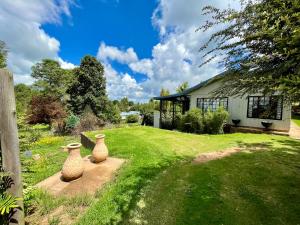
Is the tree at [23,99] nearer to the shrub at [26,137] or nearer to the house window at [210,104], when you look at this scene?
the shrub at [26,137]

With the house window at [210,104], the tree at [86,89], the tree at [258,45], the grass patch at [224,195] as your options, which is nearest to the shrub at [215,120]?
→ the house window at [210,104]

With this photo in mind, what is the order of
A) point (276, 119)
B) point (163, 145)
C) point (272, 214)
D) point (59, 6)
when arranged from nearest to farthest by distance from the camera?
point (272, 214)
point (163, 145)
point (59, 6)
point (276, 119)

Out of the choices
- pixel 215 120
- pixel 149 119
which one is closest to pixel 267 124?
pixel 215 120

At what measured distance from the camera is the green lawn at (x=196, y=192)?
309 centimetres

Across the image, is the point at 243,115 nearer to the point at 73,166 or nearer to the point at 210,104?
the point at 210,104

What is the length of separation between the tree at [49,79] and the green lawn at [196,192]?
75.7 feet

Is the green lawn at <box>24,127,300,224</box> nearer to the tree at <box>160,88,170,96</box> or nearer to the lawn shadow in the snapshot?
the lawn shadow

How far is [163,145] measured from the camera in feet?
25.8

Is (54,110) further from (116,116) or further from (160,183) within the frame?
(160,183)

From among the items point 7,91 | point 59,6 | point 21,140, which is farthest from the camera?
point 59,6

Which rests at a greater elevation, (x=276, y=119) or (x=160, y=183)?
(x=276, y=119)

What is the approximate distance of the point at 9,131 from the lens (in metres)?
2.18

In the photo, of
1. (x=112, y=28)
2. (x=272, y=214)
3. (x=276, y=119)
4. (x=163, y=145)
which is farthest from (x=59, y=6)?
(x=276, y=119)

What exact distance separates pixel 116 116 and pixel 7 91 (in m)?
21.4
